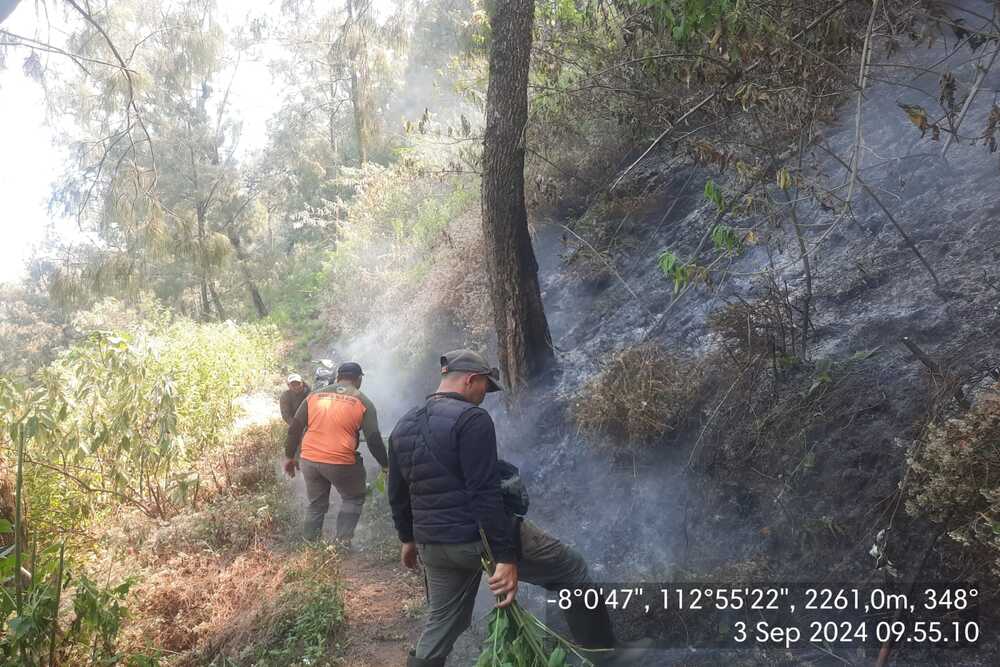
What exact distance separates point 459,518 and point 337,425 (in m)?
2.77

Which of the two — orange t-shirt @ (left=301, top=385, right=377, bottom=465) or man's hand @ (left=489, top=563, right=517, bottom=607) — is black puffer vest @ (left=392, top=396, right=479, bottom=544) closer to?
man's hand @ (left=489, top=563, right=517, bottom=607)

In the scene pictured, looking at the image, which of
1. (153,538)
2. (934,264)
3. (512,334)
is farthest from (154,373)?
(934,264)

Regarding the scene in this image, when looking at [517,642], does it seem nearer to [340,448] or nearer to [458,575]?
[458,575]

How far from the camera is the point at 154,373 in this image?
21.7 feet

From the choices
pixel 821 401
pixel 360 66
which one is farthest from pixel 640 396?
pixel 360 66

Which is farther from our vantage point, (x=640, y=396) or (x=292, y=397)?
(x=292, y=397)

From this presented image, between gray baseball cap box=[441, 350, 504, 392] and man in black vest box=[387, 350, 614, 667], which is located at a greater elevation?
gray baseball cap box=[441, 350, 504, 392]

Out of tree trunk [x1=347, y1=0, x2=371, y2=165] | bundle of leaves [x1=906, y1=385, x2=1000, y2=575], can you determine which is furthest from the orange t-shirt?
bundle of leaves [x1=906, y1=385, x2=1000, y2=575]

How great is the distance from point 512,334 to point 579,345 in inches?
30.3

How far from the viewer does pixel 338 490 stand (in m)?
5.82

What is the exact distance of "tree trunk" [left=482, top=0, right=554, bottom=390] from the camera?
5.94 m

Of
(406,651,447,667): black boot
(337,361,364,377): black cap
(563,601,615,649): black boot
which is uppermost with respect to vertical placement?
(337,361,364,377): black cap

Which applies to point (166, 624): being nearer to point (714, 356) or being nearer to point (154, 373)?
point (154, 373)

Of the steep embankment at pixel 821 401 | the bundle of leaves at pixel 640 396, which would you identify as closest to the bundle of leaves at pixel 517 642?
the steep embankment at pixel 821 401
